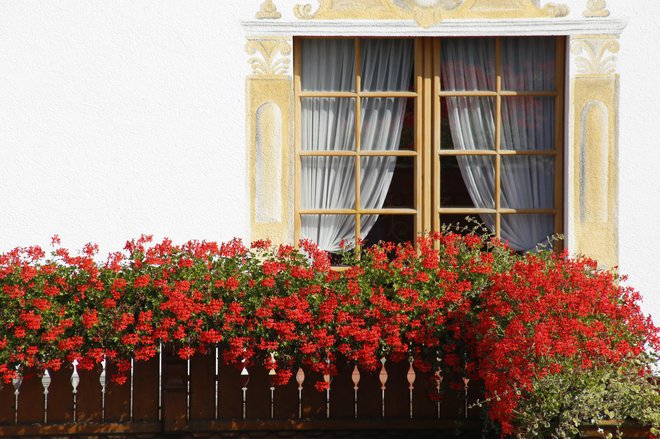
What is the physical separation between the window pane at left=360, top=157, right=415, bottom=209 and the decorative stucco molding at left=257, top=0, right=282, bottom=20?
1.20 m

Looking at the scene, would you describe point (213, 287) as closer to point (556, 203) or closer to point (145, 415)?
point (145, 415)

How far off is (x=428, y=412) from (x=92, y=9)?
11.7 ft

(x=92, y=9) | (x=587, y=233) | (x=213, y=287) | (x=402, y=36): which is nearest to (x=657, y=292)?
(x=587, y=233)

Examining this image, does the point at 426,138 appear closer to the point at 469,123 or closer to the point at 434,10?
the point at 469,123

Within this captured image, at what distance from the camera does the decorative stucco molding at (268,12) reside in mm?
7055

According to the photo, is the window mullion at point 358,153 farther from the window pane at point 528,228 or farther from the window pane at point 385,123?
the window pane at point 528,228

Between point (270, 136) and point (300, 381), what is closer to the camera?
point (300, 381)

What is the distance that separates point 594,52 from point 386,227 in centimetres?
189

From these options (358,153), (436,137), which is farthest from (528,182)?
(358,153)

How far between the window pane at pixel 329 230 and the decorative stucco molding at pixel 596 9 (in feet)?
7.11

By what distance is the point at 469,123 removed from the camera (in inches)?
289

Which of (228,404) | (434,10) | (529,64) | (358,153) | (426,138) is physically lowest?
(228,404)

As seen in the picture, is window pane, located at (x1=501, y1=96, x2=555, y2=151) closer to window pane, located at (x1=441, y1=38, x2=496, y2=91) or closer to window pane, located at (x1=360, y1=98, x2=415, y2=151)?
window pane, located at (x1=441, y1=38, x2=496, y2=91)

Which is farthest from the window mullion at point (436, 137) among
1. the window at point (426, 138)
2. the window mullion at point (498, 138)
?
the window mullion at point (498, 138)
